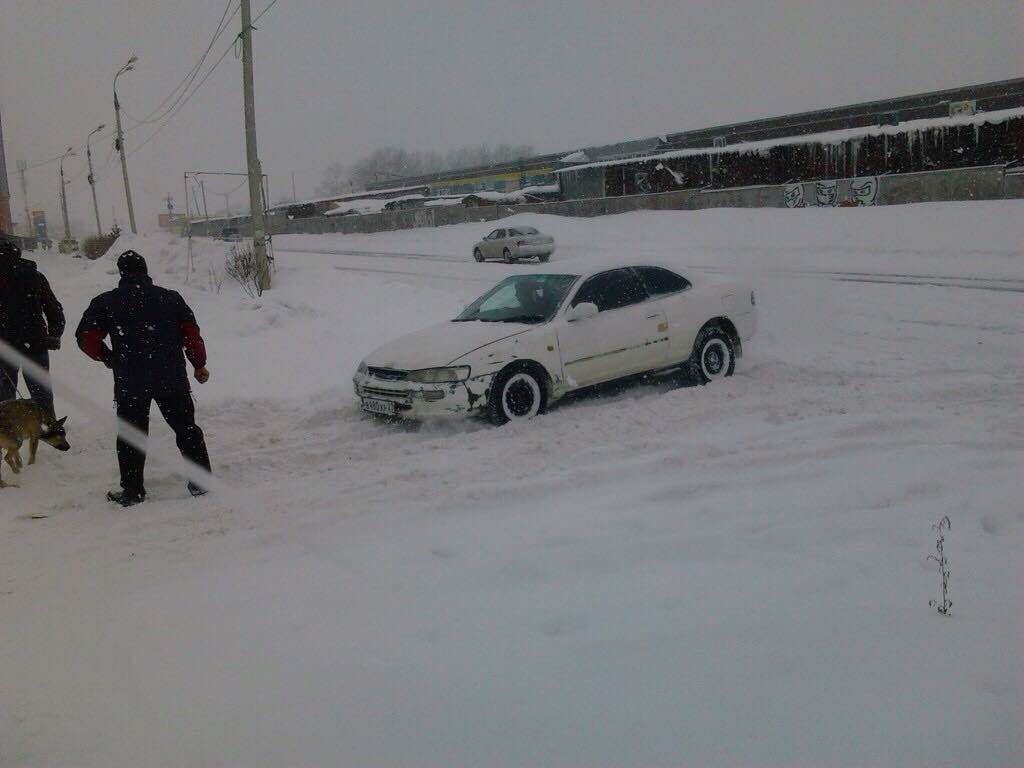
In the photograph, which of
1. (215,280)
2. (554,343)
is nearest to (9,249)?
(215,280)

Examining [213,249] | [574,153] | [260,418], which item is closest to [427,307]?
[260,418]

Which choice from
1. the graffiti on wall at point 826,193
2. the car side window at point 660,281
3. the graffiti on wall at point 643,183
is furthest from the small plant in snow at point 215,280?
the graffiti on wall at point 643,183

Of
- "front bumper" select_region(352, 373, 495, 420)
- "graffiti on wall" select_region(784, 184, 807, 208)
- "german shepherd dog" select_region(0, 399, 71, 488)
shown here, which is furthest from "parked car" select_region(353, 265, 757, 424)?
"graffiti on wall" select_region(784, 184, 807, 208)

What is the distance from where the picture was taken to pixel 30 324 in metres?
5.18

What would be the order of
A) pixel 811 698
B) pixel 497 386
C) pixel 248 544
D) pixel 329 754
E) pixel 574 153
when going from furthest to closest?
1. pixel 574 153
2. pixel 497 386
3. pixel 248 544
4. pixel 811 698
5. pixel 329 754

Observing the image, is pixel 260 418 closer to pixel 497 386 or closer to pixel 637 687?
pixel 497 386

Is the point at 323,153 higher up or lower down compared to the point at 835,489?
higher up

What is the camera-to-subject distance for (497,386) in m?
6.24

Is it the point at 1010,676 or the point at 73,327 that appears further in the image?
the point at 73,327

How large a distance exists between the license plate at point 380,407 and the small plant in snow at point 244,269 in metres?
1.73

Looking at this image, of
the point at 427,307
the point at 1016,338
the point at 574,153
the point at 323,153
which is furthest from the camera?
the point at 574,153

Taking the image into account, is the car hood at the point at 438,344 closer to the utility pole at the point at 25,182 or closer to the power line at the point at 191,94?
the power line at the point at 191,94

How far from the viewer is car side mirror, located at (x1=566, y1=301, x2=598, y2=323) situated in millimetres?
6652

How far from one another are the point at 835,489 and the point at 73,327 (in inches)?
197
